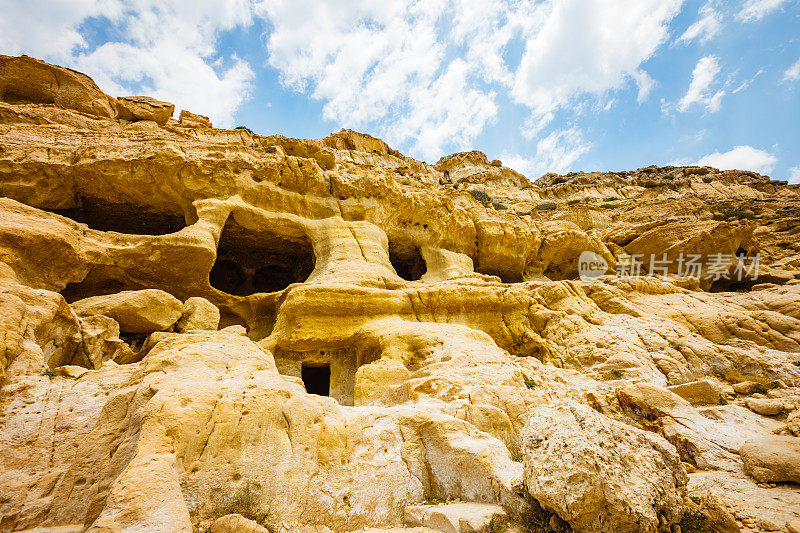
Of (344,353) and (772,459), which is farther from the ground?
(772,459)

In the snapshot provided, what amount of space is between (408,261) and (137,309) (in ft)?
32.3

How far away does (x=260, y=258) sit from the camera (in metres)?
13.2

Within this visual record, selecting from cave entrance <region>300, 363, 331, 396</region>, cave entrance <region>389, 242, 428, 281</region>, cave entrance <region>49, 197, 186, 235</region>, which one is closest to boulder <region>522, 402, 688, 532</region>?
cave entrance <region>300, 363, 331, 396</region>

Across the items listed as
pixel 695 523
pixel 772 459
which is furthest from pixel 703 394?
pixel 695 523

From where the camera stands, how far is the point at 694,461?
15.1ft

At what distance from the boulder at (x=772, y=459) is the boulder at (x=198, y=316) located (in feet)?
28.8

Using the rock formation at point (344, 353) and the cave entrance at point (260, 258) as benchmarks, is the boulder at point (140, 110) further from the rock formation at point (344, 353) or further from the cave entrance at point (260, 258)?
the cave entrance at point (260, 258)

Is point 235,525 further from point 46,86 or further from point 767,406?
point 46,86

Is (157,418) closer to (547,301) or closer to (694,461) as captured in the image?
(694,461)

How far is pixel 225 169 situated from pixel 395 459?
10028 millimetres

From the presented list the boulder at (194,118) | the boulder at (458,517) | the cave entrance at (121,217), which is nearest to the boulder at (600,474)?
the boulder at (458,517)

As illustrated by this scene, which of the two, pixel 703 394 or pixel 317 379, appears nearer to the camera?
pixel 703 394

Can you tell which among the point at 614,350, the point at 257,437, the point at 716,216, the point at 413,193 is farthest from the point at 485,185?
the point at 257,437

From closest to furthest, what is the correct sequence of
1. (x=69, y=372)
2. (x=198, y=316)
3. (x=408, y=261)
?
(x=69, y=372) < (x=198, y=316) < (x=408, y=261)
